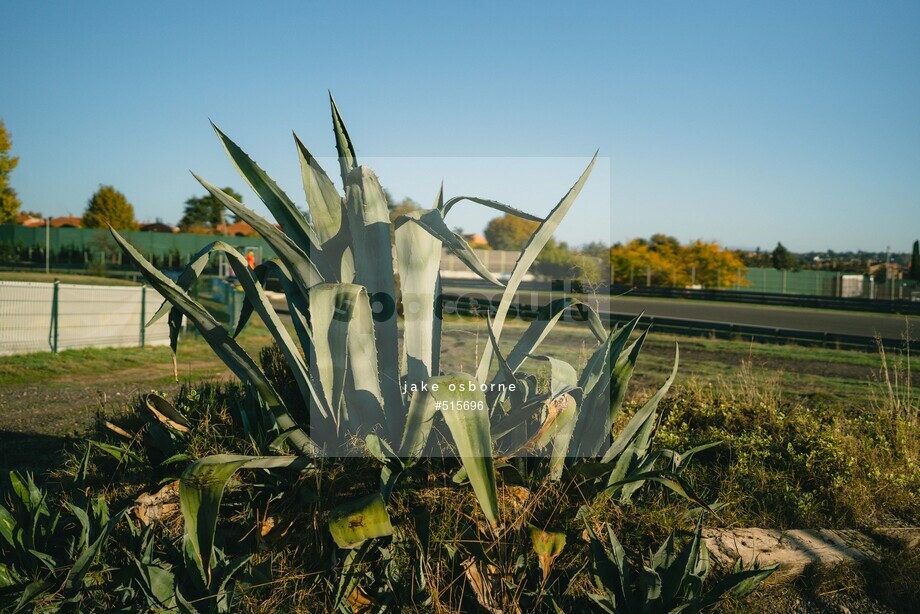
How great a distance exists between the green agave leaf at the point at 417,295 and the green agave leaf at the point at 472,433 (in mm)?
714

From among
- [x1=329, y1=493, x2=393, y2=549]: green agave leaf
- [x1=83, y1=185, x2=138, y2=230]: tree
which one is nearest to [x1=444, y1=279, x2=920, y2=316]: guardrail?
[x1=329, y1=493, x2=393, y2=549]: green agave leaf

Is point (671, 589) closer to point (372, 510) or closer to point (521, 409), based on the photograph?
point (521, 409)

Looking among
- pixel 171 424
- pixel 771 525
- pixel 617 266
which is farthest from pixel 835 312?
pixel 171 424

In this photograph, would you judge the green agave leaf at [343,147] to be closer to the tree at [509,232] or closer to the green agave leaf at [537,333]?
the green agave leaf at [537,333]

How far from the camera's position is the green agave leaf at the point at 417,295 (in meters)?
3.32

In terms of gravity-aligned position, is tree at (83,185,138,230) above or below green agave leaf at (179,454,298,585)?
above

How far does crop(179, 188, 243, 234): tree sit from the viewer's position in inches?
2470

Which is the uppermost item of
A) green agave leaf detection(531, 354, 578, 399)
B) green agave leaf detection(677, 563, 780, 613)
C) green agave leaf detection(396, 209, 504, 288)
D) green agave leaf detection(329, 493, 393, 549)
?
green agave leaf detection(396, 209, 504, 288)

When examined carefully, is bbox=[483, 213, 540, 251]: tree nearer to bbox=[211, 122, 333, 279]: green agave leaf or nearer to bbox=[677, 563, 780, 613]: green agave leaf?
bbox=[211, 122, 333, 279]: green agave leaf

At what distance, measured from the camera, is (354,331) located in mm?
3008

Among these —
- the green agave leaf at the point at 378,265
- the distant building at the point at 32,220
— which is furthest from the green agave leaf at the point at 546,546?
the distant building at the point at 32,220

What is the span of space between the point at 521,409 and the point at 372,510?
95 centimetres

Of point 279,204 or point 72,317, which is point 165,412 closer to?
point 279,204

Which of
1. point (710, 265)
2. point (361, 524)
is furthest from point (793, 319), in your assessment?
point (710, 265)
